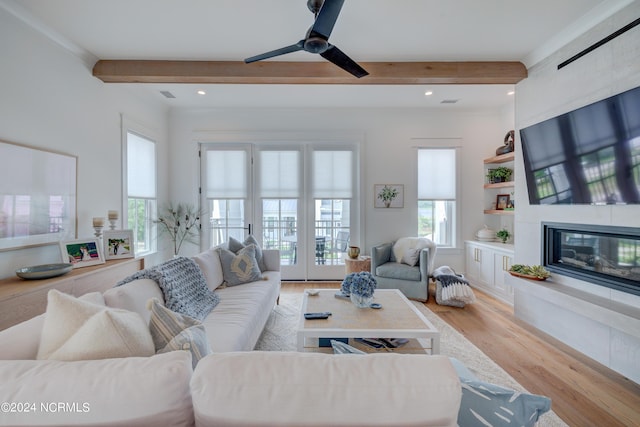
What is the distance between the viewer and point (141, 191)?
3842mm

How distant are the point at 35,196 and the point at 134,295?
170 cm

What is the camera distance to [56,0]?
2.10 metres

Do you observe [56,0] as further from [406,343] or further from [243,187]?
[406,343]

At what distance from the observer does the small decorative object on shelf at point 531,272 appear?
270 cm

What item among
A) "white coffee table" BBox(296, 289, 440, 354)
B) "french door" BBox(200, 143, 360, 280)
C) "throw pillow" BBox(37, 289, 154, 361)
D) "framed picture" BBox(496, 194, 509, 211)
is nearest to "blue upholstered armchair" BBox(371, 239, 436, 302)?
"french door" BBox(200, 143, 360, 280)

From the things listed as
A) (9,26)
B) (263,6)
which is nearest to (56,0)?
(9,26)

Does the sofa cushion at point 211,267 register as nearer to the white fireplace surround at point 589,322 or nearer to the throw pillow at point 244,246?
the throw pillow at point 244,246

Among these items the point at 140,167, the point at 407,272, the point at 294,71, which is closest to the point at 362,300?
the point at 407,272

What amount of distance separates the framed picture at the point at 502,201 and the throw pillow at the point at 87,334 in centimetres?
490

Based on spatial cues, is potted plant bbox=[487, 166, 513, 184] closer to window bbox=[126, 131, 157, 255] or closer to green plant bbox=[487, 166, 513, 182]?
green plant bbox=[487, 166, 513, 182]

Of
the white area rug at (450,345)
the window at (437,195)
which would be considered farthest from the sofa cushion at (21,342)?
the window at (437,195)

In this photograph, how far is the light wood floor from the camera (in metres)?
1.72

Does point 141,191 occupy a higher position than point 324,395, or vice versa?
point 141,191

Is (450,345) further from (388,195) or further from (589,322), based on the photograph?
(388,195)
